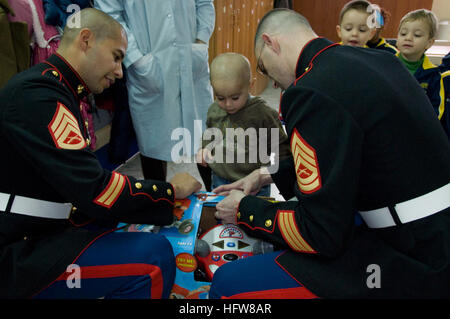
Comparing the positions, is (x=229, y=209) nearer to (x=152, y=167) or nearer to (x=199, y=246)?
(x=199, y=246)

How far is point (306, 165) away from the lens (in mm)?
825

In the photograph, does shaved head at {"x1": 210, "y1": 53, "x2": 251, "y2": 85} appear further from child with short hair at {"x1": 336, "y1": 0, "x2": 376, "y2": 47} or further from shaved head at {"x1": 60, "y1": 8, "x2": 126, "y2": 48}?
child with short hair at {"x1": 336, "y1": 0, "x2": 376, "y2": 47}

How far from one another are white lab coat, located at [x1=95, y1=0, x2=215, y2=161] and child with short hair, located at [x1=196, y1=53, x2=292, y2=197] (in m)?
0.53

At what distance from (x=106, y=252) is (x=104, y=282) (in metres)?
0.08

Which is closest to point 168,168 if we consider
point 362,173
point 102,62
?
point 102,62

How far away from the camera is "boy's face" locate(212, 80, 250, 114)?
1473mm

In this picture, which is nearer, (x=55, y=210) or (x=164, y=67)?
(x=55, y=210)

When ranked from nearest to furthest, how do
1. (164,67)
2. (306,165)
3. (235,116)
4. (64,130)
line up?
1. (306,165)
2. (64,130)
3. (235,116)
4. (164,67)

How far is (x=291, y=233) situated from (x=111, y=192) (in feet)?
1.81

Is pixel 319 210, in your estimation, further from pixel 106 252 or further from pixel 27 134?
pixel 27 134

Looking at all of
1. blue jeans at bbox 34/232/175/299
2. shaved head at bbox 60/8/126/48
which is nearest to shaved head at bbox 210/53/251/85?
shaved head at bbox 60/8/126/48

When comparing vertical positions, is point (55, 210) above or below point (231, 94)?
below

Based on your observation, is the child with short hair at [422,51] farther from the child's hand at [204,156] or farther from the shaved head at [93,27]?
the shaved head at [93,27]

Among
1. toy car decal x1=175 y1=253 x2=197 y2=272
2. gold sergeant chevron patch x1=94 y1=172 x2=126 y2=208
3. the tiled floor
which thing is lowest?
the tiled floor
